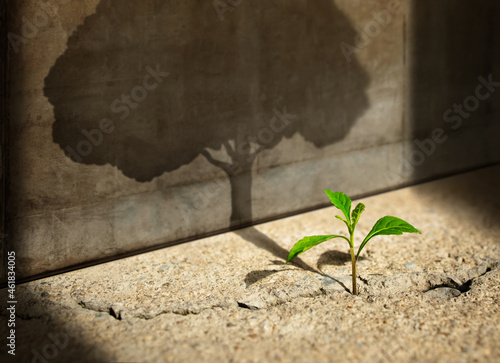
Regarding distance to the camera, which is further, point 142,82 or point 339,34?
point 339,34

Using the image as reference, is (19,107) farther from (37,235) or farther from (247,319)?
(247,319)

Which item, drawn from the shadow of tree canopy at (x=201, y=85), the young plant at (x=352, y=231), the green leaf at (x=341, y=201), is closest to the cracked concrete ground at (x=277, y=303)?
the young plant at (x=352, y=231)

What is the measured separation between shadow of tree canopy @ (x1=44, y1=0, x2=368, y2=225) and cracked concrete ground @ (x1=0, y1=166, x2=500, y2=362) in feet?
1.89

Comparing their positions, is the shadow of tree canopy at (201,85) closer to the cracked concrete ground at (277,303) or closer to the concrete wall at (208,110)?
the concrete wall at (208,110)

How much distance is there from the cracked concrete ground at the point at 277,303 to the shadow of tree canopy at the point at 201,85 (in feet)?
1.89

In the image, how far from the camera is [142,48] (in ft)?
11.7

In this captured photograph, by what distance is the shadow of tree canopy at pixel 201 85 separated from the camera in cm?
344

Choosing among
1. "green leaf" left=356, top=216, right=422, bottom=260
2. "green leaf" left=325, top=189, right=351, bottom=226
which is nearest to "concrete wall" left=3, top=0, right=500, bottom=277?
"green leaf" left=325, top=189, right=351, bottom=226

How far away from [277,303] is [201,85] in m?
1.49

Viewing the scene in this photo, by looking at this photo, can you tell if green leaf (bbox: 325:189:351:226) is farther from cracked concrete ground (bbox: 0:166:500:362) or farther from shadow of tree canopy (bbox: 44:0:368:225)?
shadow of tree canopy (bbox: 44:0:368:225)

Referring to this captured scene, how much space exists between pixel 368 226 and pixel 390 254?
0.46 meters

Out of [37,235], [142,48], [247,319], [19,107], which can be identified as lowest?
[247,319]

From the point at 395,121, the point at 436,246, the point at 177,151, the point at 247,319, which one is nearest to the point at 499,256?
the point at 436,246

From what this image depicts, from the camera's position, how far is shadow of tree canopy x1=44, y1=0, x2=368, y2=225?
3.44 metres
